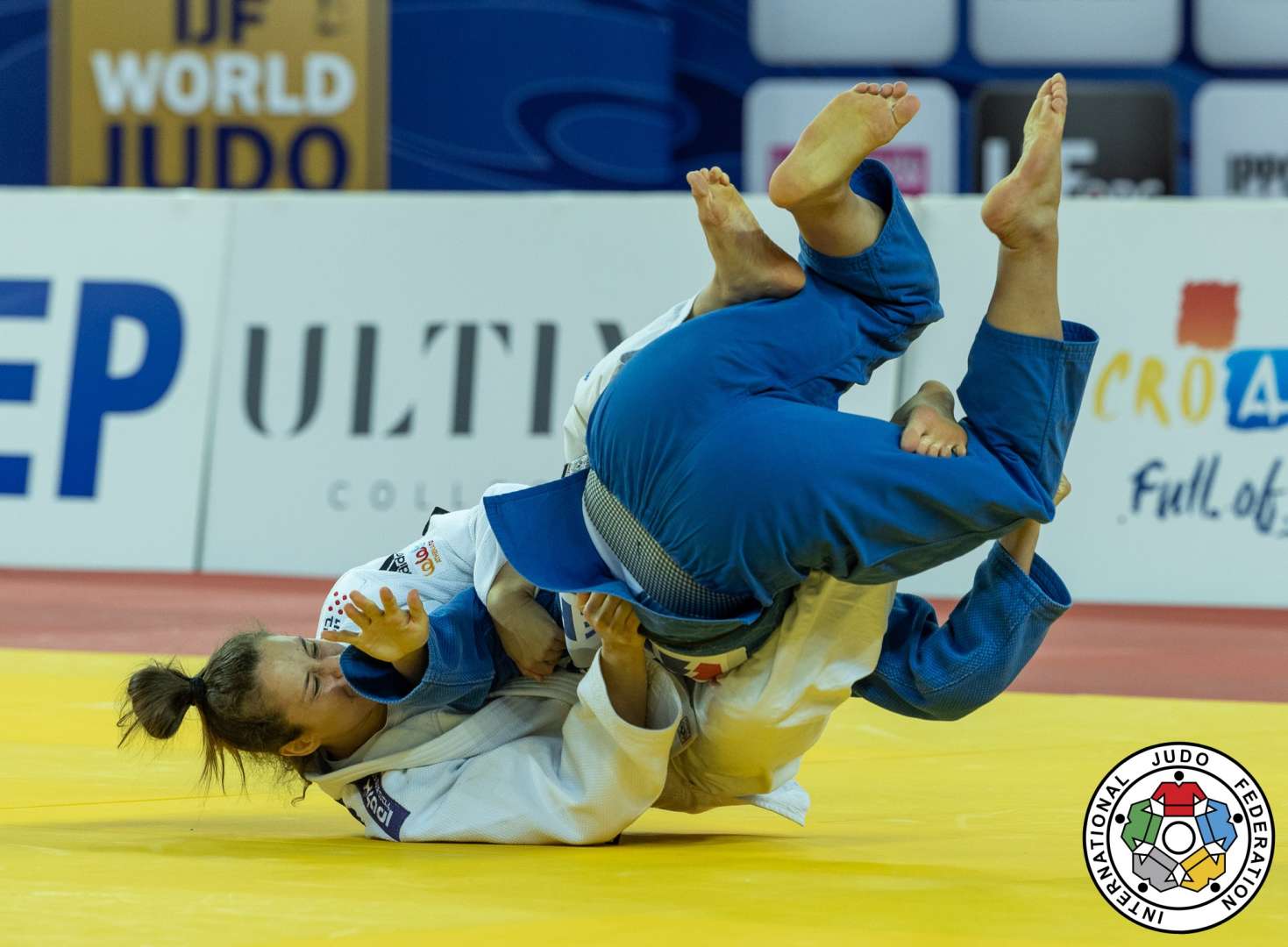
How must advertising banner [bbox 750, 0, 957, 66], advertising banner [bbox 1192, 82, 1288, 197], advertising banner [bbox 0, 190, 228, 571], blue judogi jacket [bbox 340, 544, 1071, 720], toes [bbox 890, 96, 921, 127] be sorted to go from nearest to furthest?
toes [bbox 890, 96, 921, 127] < blue judogi jacket [bbox 340, 544, 1071, 720] < advertising banner [bbox 0, 190, 228, 571] < advertising banner [bbox 1192, 82, 1288, 197] < advertising banner [bbox 750, 0, 957, 66]

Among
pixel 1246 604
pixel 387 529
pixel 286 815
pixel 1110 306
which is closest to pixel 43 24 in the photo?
pixel 387 529

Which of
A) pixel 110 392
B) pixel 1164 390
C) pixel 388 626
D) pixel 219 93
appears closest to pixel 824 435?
pixel 388 626

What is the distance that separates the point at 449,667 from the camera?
112 inches

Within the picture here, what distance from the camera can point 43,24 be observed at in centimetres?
939

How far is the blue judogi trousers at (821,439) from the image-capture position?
2.57 m

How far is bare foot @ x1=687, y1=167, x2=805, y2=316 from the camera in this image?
2.72 meters

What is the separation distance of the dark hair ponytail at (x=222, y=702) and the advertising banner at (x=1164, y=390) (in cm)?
383

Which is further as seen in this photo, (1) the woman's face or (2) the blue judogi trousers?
(1) the woman's face

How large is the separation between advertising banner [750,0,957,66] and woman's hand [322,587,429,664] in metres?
8.08

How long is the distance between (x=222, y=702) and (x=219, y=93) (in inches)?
266

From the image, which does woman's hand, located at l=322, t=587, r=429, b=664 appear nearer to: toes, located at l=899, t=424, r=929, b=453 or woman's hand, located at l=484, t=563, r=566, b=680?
woman's hand, located at l=484, t=563, r=566, b=680

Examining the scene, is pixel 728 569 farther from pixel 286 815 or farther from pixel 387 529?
pixel 387 529

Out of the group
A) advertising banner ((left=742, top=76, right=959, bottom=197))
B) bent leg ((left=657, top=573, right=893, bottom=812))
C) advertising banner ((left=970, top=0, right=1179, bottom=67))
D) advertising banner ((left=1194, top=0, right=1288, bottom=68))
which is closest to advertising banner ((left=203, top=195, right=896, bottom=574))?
advertising banner ((left=742, top=76, right=959, bottom=197))

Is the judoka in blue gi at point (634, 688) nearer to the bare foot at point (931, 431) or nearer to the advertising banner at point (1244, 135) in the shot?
the bare foot at point (931, 431)
